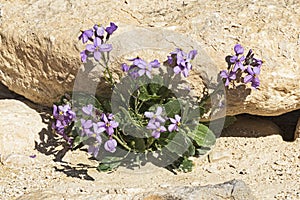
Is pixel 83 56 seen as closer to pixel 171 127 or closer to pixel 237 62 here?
pixel 171 127

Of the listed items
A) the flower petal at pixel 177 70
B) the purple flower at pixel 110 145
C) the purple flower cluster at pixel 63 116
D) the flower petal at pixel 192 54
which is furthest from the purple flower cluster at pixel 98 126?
the flower petal at pixel 192 54

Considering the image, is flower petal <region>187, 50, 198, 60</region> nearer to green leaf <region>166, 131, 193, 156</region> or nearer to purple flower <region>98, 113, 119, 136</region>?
green leaf <region>166, 131, 193, 156</region>

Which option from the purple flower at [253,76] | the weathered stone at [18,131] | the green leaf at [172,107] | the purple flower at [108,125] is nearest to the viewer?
the purple flower at [108,125]

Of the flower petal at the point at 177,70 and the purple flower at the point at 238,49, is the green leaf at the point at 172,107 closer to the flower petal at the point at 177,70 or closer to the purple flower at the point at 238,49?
the flower petal at the point at 177,70

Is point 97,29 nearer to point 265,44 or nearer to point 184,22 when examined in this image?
point 184,22

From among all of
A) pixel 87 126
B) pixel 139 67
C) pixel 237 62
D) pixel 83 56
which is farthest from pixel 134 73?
pixel 237 62
